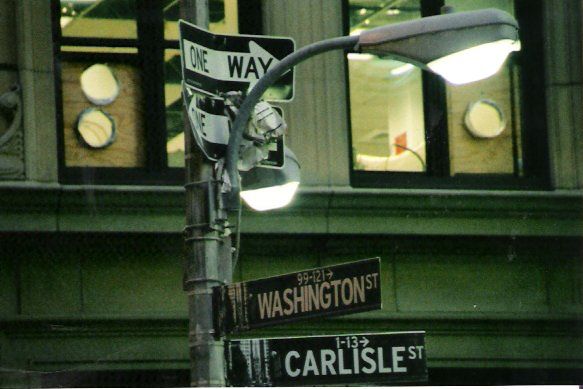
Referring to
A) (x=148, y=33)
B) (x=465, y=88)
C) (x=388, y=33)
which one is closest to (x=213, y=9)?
(x=148, y=33)

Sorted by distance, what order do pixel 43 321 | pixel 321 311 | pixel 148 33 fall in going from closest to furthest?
pixel 321 311 < pixel 43 321 < pixel 148 33

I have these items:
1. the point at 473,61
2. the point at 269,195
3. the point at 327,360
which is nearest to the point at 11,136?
the point at 269,195

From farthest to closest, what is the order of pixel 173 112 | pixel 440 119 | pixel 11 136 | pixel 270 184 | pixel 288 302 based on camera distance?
pixel 440 119 → pixel 173 112 → pixel 11 136 → pixel 270 184 → pixel 288 302

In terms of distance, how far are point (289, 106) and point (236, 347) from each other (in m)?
4.89

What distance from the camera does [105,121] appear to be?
11.7 metres

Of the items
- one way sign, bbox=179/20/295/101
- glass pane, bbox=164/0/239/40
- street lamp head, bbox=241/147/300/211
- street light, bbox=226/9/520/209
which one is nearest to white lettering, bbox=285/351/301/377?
street light, bbox=226/9/520/209

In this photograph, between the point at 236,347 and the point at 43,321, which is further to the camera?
the point at 43,321

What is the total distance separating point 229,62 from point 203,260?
4.08ft

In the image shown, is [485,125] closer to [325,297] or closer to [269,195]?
[269,195]

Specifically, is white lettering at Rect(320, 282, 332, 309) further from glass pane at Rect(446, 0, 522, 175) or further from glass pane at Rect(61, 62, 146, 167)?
glass pane at Rect(446, 0, 522, 175)

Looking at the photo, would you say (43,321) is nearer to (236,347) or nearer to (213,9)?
(213,9)

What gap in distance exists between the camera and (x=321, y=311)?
7148 mm

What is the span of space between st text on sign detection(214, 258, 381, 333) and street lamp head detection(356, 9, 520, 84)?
44.8 inches

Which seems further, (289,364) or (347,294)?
(289,364)
